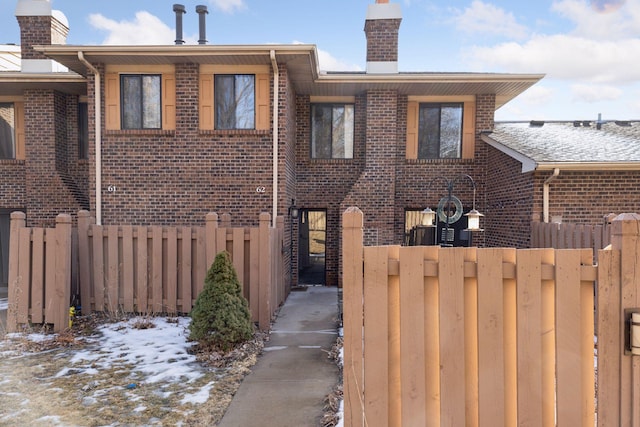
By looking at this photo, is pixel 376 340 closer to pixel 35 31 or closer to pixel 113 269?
pixel 113 269

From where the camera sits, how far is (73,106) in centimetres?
1052

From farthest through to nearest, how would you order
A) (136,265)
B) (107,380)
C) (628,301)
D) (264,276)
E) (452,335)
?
(136,265)
(264,276)
(107,380)
(452,335)
(628,301)

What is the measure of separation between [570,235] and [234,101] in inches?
303

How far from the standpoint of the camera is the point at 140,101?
8945 mm

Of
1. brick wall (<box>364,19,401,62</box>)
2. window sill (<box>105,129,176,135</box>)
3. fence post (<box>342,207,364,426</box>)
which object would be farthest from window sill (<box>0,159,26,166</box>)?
fence post (<box>342,207,364,426</box>)

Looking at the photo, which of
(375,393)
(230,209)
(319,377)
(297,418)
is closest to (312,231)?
(230,209)

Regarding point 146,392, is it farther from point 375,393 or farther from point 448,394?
point 448,394

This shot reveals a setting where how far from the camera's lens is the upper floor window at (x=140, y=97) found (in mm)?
8844

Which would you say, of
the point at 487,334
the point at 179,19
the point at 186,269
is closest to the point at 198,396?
the point at 186,269

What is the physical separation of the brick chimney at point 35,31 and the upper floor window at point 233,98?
506 cm

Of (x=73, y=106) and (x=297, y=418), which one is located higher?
(x=73, y=106)

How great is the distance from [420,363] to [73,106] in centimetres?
1190

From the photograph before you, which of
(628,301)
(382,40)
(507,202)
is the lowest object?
(628,301)

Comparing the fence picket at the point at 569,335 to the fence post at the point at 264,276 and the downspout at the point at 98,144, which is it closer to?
the fence post at the point at 264,276
